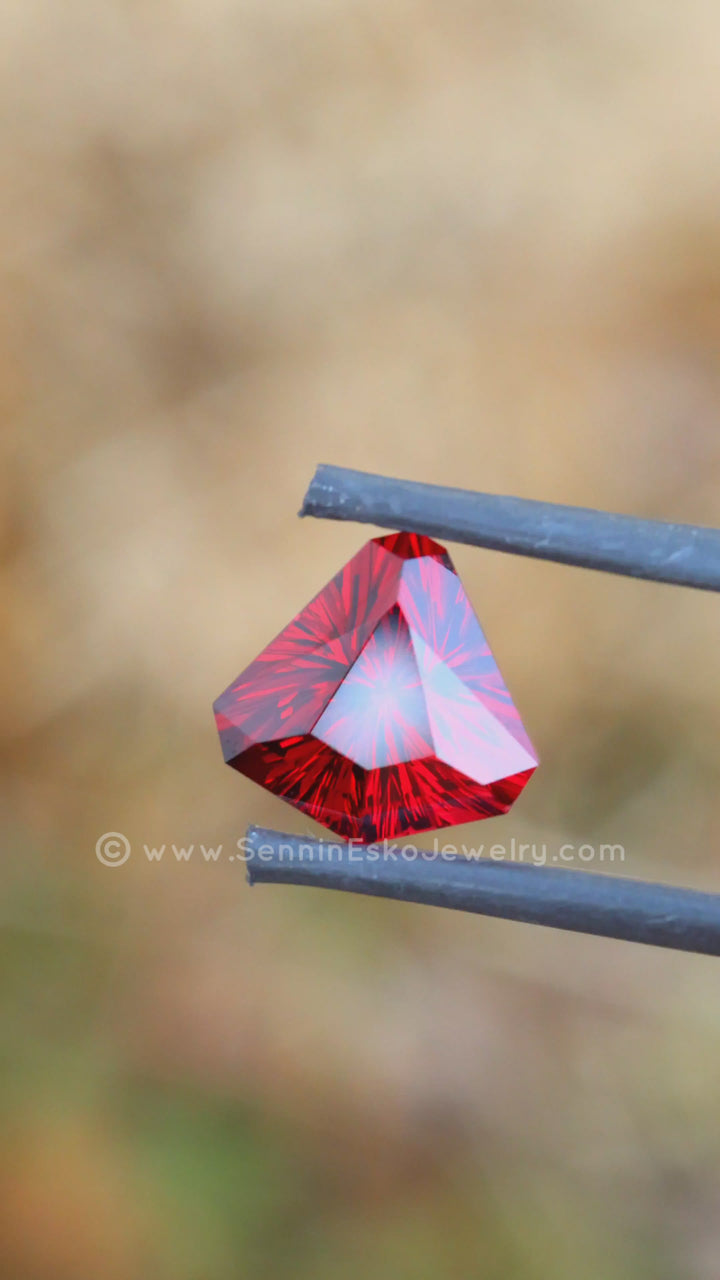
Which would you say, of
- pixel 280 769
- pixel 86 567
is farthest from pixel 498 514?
pixel 86 567

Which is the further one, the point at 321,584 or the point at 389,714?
the point at 321,584

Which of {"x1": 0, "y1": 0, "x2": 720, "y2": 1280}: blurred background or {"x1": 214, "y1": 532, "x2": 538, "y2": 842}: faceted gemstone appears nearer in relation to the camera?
{"x1": 214, "y1": 532, "x2": 538, "y2": 842}: faceted gemstone

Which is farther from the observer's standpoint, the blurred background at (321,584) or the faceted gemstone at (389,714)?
the blurred background at (321,584)

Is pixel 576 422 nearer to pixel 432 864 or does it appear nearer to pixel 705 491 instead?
pixel 705 491
